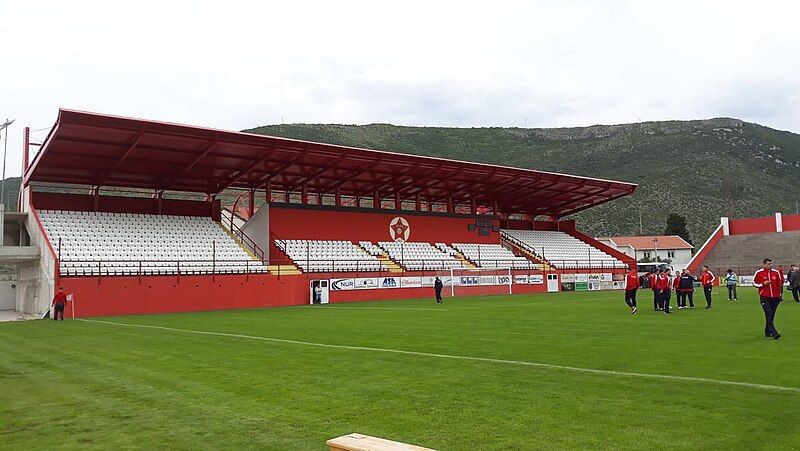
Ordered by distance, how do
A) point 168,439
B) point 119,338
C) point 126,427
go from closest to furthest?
point 168,439, point 126,427, point 119,338

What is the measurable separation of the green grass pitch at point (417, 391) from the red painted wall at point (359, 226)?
2725 centimetres

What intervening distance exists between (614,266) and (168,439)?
2116 inches

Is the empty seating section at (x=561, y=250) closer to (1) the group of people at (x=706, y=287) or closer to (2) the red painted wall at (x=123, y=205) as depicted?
(1) the group of people at (x=706, y=287)

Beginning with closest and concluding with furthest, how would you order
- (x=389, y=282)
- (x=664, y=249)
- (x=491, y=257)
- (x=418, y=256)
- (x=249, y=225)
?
(x=389, y=282), (x=249, y=225), (x=418, y=256), (x=491, y=257), (x=664, y=249)

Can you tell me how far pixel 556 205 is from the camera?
198 ft

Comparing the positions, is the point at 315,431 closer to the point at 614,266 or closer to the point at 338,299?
the point at 338,299

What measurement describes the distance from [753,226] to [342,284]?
49990 mm

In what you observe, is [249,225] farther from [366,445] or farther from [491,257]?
[366,445]

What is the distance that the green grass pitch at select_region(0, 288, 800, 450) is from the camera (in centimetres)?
589

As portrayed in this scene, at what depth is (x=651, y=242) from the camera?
9638 cm

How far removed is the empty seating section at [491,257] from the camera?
160 feet

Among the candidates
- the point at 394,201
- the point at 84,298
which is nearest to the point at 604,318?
the point at 84,298

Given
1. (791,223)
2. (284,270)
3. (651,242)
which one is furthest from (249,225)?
(651,242)

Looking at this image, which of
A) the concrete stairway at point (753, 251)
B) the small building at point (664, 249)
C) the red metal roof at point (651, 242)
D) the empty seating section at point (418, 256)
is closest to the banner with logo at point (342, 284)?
the empty seating section at point (418, 256)
